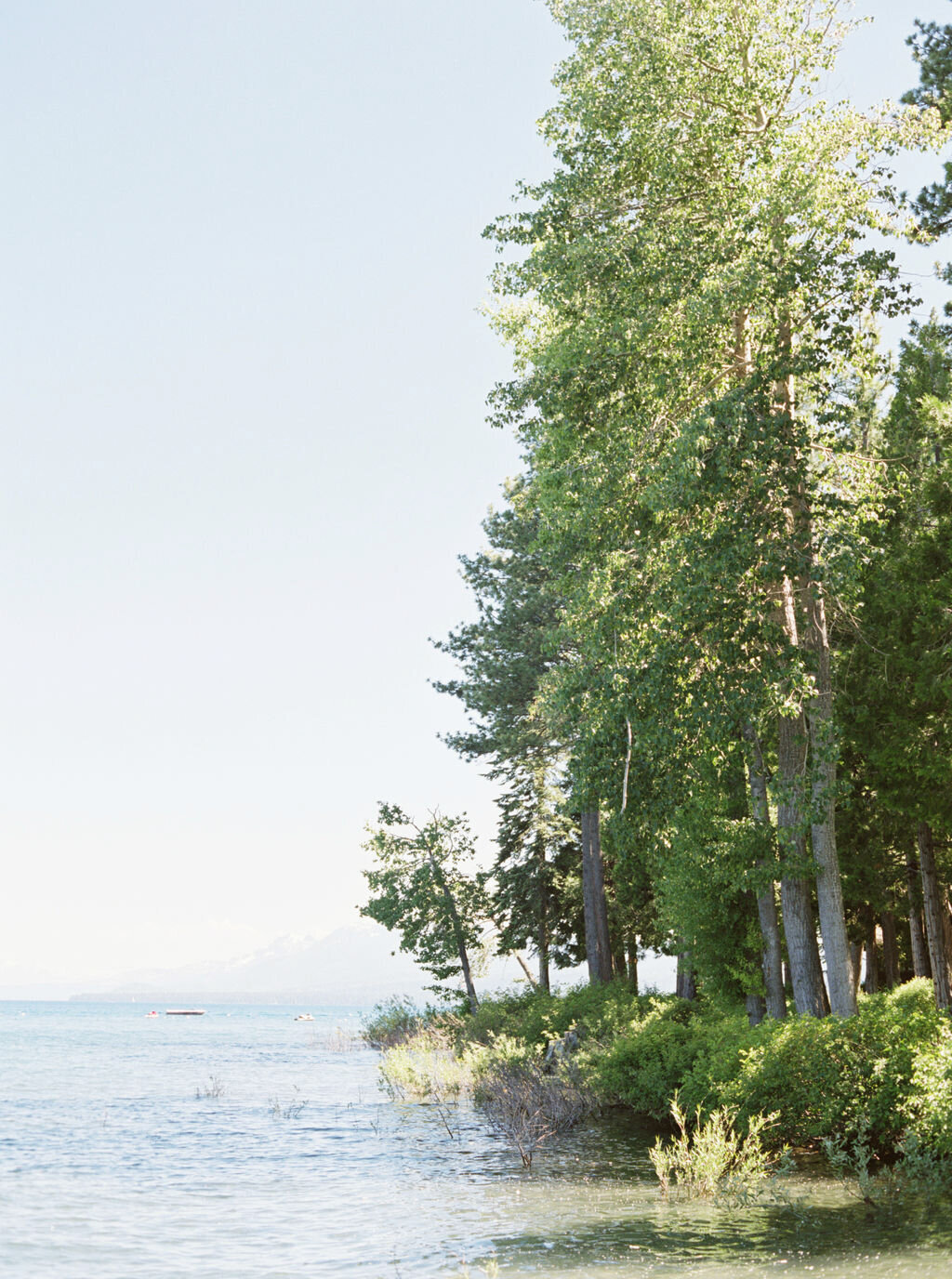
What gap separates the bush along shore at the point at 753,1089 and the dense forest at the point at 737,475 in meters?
1.83

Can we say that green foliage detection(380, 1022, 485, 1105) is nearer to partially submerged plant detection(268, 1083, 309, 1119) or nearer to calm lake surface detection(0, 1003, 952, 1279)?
calm lake surface detection(0, 1003, 952, 1279)

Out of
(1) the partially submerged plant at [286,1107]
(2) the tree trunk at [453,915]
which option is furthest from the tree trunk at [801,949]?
(2) the tree trunk at [453,915]

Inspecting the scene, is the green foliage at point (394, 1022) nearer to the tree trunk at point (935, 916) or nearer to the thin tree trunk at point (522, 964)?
the thin tree trunk at point (522, 964)

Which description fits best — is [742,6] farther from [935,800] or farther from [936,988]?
[936,988]

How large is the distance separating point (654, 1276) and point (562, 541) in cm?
1256

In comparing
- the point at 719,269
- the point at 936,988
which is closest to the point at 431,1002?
the point at 936,988

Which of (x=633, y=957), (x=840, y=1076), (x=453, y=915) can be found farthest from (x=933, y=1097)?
(x=633, y=957)

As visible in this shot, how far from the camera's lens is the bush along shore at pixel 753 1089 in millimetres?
12156

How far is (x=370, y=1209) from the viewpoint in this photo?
549 inches

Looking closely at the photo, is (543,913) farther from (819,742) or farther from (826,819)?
(819,742)

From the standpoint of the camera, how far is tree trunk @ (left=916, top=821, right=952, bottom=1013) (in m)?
21.7

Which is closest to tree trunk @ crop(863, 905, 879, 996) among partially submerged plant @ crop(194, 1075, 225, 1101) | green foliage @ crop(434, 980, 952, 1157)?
green foliage @ crop(434, 980, 952, 1157)

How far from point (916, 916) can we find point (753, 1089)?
50.6 feet

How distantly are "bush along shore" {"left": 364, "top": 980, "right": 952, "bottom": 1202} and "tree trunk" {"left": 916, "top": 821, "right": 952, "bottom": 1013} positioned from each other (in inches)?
20.8
